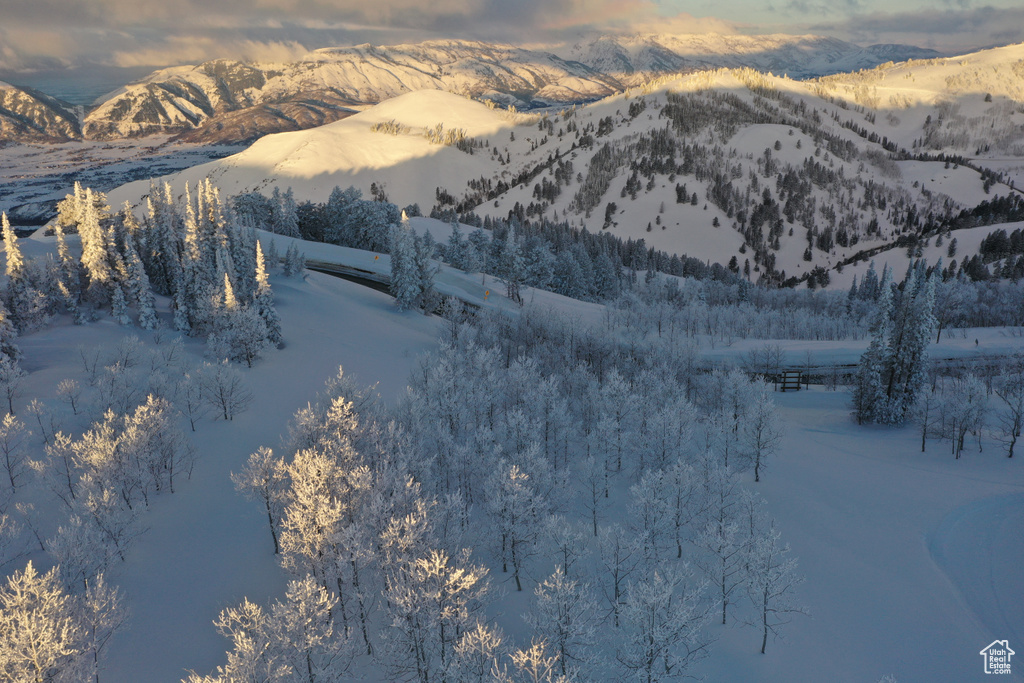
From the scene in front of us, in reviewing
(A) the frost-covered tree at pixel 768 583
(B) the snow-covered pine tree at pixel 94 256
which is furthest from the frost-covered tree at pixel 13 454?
(A) the frost-covered tree at pixel 768 583

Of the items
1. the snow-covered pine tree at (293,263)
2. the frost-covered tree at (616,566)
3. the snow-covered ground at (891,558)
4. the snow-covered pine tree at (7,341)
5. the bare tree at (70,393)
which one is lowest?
the snow-covered ground at (891,558)

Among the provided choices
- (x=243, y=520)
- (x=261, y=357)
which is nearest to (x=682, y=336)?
(x=261, y=357)

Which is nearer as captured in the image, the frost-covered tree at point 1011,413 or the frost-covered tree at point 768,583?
the frost-covered tree at point 768,583

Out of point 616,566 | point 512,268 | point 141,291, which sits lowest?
point 616,566

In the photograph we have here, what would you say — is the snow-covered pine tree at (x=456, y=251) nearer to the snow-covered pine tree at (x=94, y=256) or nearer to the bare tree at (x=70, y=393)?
the snow-covered pine tree at (x=94, y=256)

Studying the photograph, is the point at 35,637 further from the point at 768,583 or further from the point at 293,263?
the point at 293,263

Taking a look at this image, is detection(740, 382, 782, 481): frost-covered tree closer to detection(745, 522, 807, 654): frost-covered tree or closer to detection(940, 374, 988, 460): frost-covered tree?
detection(745, 522, 807, 654): frost-covered tree

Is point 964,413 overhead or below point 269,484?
below

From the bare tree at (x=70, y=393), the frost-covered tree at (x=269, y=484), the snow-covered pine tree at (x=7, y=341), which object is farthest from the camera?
the snow-covered pine tree at (x=7, y=341)

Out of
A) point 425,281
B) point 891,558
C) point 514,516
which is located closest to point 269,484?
point 514,516

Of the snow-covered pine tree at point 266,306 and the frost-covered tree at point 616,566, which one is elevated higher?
the snow-covered pine tree at point 266,306

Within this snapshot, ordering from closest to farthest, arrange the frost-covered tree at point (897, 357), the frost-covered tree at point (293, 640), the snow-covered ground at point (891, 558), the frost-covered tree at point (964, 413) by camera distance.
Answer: the frost-covered tree at point (293, 640), the snow-covered ground at point (891, 558), the frost-covered tree at point (964, 413), the frost-covered tree at point (897, 357)

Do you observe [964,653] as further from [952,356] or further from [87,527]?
[952,356]

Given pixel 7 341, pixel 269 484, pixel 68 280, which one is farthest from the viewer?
pixel 68 280
